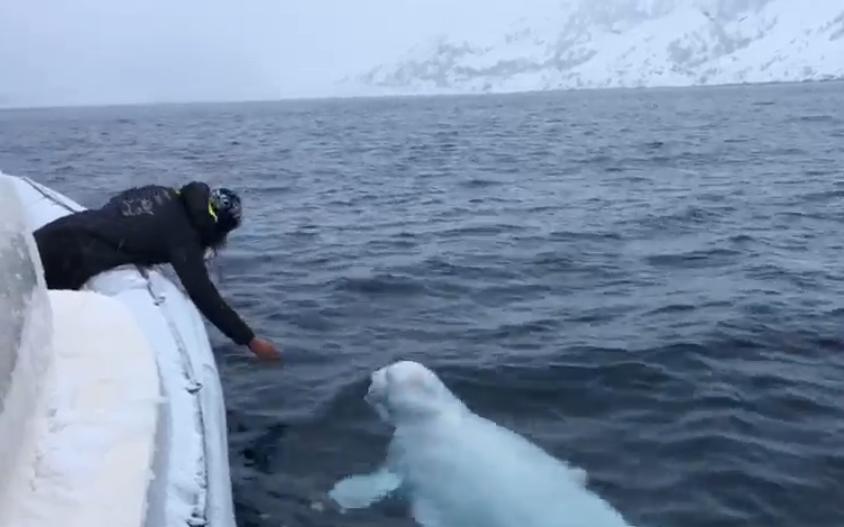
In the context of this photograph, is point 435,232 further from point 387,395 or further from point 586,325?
point 387,395

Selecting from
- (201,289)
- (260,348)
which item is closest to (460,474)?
(260,348)

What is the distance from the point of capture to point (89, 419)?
14.0 ft

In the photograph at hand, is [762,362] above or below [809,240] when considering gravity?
below

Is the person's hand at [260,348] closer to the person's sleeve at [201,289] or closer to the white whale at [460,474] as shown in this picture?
the person's sleeve at [201,289]

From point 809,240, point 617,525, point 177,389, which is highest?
point 809,240

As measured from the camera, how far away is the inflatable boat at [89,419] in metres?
3.71

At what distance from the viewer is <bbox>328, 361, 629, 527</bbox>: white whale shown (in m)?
5.88

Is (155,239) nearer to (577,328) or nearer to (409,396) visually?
(409,396)

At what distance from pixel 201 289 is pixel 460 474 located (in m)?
2.88

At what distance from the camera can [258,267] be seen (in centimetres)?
1353

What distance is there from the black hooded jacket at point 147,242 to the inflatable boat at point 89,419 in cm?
198

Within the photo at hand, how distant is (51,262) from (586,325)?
5628mm

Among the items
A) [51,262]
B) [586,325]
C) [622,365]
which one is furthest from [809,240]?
[51,262]

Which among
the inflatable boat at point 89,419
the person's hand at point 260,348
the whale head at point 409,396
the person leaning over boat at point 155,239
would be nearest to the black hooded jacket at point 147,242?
the person leaning over boat at point 155,239
